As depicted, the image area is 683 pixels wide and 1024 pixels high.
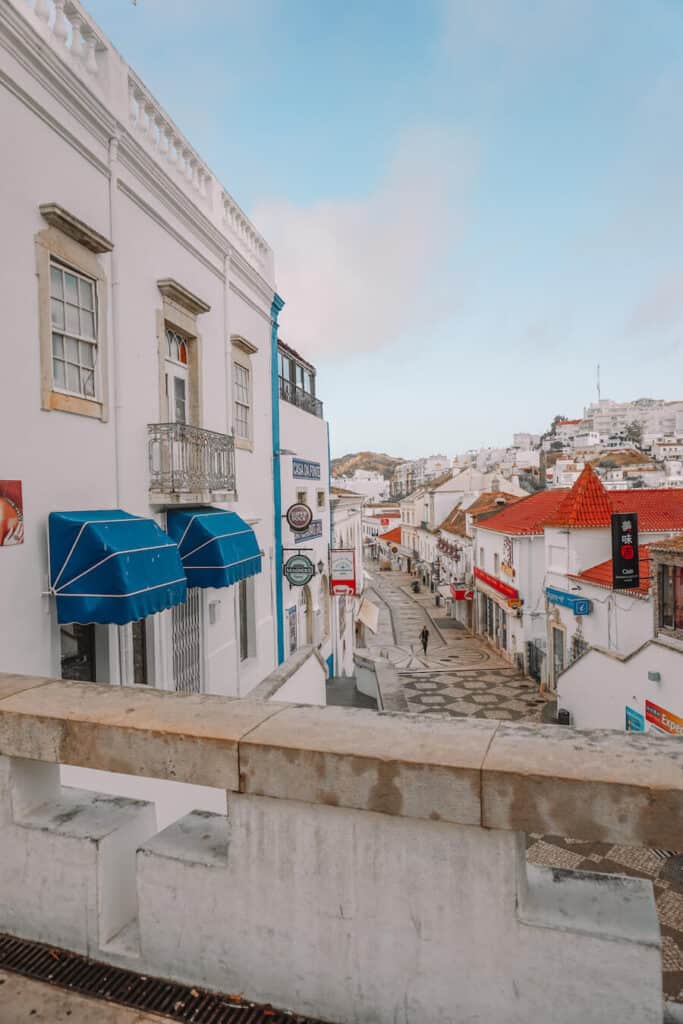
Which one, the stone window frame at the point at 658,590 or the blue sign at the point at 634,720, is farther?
the blue sign at the point at 634,720

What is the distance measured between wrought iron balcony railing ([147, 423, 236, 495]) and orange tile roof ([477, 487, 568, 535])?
2260 cm

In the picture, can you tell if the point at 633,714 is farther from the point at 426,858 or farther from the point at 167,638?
the point at 426,858

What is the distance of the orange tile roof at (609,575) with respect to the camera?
67.8ft

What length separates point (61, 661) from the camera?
7.46m

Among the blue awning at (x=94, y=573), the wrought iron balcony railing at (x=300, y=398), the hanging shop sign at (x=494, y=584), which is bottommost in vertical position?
the hanging shop sign at (x=494, y=584)

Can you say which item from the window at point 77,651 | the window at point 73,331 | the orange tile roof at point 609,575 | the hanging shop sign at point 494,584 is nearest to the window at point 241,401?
the window at point 73,331

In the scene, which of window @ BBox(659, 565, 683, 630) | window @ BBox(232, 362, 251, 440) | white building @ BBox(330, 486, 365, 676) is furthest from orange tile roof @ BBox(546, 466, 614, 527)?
window @ BBox(232, 362, 251, 440)

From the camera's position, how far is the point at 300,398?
1788 centimetres

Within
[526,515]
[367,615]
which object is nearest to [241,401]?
[367,615]

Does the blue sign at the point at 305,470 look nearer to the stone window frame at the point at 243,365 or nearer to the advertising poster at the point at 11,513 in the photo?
the stone window frame at the point at 243,365

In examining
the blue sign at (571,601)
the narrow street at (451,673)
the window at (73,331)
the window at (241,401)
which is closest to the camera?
the window at (73,331)

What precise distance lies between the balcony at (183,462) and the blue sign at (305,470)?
19.9 feet

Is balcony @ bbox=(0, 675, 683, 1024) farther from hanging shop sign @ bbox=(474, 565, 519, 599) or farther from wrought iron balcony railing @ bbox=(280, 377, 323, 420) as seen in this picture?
hanging shop sign @ bbox=(474, 565, 519, 599)

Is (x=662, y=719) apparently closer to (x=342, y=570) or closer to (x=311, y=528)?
(x=342, y=570)
